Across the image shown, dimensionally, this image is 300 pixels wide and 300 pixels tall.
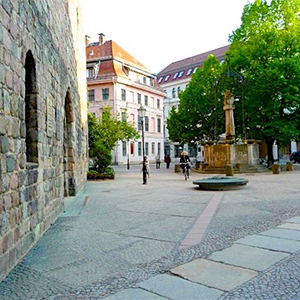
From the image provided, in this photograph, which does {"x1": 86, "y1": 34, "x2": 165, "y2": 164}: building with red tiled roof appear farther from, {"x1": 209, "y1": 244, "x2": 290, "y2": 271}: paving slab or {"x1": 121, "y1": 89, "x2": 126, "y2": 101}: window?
{"x1": 209, "y1": 244, "x2": 290, "y2": 271}: paving slab

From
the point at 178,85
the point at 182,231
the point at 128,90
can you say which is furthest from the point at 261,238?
the point at 178,85

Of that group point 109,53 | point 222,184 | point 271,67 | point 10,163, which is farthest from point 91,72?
point 10,163

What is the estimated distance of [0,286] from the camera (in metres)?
3.90

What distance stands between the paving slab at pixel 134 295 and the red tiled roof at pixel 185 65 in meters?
68.1

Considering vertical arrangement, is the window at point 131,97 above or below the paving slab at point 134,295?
above

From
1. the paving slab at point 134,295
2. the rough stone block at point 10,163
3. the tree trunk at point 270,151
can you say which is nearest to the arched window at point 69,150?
the rough stone block at point 10,163

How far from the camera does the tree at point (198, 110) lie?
104 ft

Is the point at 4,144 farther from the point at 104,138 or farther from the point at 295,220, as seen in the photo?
the point at 104,138

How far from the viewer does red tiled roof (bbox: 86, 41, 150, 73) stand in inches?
1926

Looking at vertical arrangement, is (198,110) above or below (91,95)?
below

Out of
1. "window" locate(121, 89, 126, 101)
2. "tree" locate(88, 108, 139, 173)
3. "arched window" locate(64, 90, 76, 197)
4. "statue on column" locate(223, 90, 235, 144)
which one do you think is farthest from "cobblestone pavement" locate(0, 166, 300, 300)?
"window" locate(121, 89, 126, 101)

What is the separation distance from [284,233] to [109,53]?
46.1m

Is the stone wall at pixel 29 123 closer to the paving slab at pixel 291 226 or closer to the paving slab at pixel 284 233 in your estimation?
the paving slab at pixel 284 233

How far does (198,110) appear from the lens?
32094 millimetres
